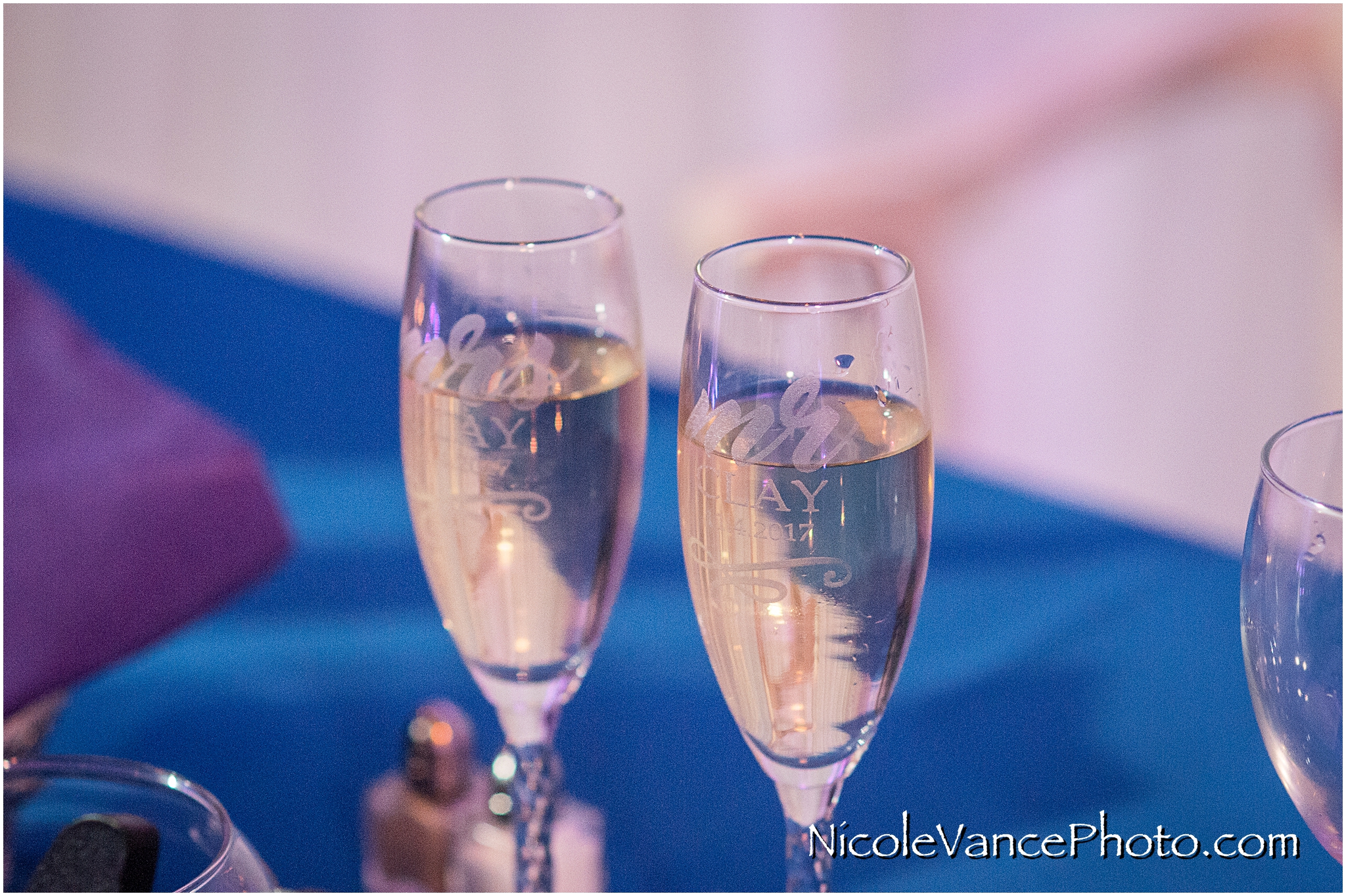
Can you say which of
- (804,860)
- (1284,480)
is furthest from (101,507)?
(1284,480)

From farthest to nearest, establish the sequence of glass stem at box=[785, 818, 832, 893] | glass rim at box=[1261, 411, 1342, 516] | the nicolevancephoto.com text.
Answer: the nicolevancephoto.com text → glass stem at box=[785, 818, 832, 893] → glass rim at box=[1261, 411, 1342, 516]

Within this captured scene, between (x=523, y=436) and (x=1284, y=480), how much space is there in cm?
24

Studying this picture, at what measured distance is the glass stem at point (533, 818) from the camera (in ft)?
1.83

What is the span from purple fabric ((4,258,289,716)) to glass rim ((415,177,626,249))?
196mm

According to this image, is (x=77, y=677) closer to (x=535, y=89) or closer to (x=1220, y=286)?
(x=1220, y=286)

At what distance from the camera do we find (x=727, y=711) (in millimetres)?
692

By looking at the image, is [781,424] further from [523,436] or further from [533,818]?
[533,818]

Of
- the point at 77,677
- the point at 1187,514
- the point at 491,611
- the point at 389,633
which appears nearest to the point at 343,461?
the point at 389,633

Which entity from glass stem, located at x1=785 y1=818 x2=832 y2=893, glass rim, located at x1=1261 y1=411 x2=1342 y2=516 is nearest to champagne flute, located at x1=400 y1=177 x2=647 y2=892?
glass stem, located at x1=785 y1=818 x2=832 y2=893

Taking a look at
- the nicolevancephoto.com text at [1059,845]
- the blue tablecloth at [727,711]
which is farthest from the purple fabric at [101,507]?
the nicolevancephoto.com text at [1059,845]

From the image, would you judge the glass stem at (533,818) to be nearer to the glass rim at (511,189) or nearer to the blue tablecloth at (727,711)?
the blue tablecloth at (727,711)

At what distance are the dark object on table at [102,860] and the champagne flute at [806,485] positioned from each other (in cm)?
19

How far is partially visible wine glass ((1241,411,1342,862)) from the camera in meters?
0.37

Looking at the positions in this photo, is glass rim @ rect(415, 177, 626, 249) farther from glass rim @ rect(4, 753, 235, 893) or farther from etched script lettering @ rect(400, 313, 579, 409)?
glass rim @ rect(4, 753, 235, 893)
